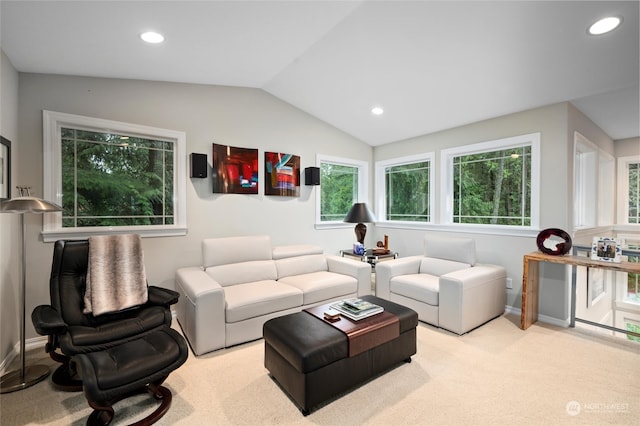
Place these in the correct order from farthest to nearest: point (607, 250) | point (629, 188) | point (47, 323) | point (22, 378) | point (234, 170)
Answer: point (629, 188) → point (234, 170) → point (607, 250) → point (22, 378) → point (47, 323)

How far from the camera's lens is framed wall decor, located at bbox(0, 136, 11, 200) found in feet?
7.39

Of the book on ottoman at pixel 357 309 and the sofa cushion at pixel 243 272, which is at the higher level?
the sofa cushion at pixel 243 272

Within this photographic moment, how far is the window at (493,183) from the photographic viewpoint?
3480 millimetres

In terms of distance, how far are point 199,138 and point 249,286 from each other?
1.90m

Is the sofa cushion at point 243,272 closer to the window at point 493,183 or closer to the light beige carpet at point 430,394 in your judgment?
the light beige carpet at point 430,394

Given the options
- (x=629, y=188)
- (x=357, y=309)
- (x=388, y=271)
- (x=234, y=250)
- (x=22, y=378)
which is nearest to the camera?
(x=22, y=378)

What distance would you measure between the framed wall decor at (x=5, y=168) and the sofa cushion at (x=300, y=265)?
2538mm

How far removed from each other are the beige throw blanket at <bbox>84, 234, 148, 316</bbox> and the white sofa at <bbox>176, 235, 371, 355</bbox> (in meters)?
0.44

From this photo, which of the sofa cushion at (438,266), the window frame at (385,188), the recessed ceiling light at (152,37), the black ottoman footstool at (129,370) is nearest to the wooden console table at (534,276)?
the sofa cushion at (438,266)

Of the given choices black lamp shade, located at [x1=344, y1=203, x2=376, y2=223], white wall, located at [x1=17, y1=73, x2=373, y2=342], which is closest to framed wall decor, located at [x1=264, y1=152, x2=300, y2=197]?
white wall, located at [x1=17, y1=73, x2=373, y2=342]

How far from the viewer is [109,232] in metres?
3.00

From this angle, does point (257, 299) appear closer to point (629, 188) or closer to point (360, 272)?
point (360, 272)

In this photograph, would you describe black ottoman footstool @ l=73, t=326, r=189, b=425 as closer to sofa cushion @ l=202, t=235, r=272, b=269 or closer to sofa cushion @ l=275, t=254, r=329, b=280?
sofa cushion @ l=202, t=235, r=272, b=269

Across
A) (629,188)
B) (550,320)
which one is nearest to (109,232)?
(550,320)
